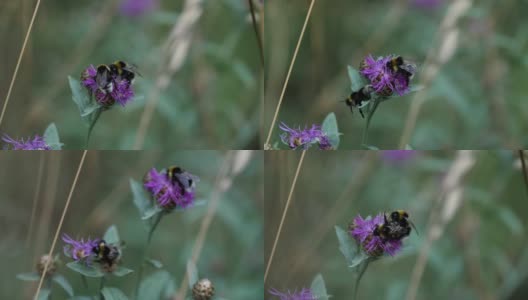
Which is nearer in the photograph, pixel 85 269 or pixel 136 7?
pixel 85 269

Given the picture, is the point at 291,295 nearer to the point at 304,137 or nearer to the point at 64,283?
the point at 304,137

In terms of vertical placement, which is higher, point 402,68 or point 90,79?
point 402,68

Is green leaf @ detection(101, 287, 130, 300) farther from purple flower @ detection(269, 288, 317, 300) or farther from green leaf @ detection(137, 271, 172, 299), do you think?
purple flower @ detection(269, 288, 317, 300)

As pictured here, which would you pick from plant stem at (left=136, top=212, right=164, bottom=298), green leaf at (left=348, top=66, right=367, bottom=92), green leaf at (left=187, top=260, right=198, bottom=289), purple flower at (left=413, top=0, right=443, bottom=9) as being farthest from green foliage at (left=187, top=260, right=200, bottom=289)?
purple flower at (left=413, top=0, right=443, bottom=9)

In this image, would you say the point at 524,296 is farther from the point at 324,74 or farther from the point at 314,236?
the point at 324,74

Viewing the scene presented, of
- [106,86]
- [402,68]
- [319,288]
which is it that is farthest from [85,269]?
[402,68]

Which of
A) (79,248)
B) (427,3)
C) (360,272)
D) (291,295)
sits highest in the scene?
(427,3)

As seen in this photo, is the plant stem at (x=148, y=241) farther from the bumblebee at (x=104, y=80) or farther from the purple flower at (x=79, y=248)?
the bumblebee at (x=104, y=80)
